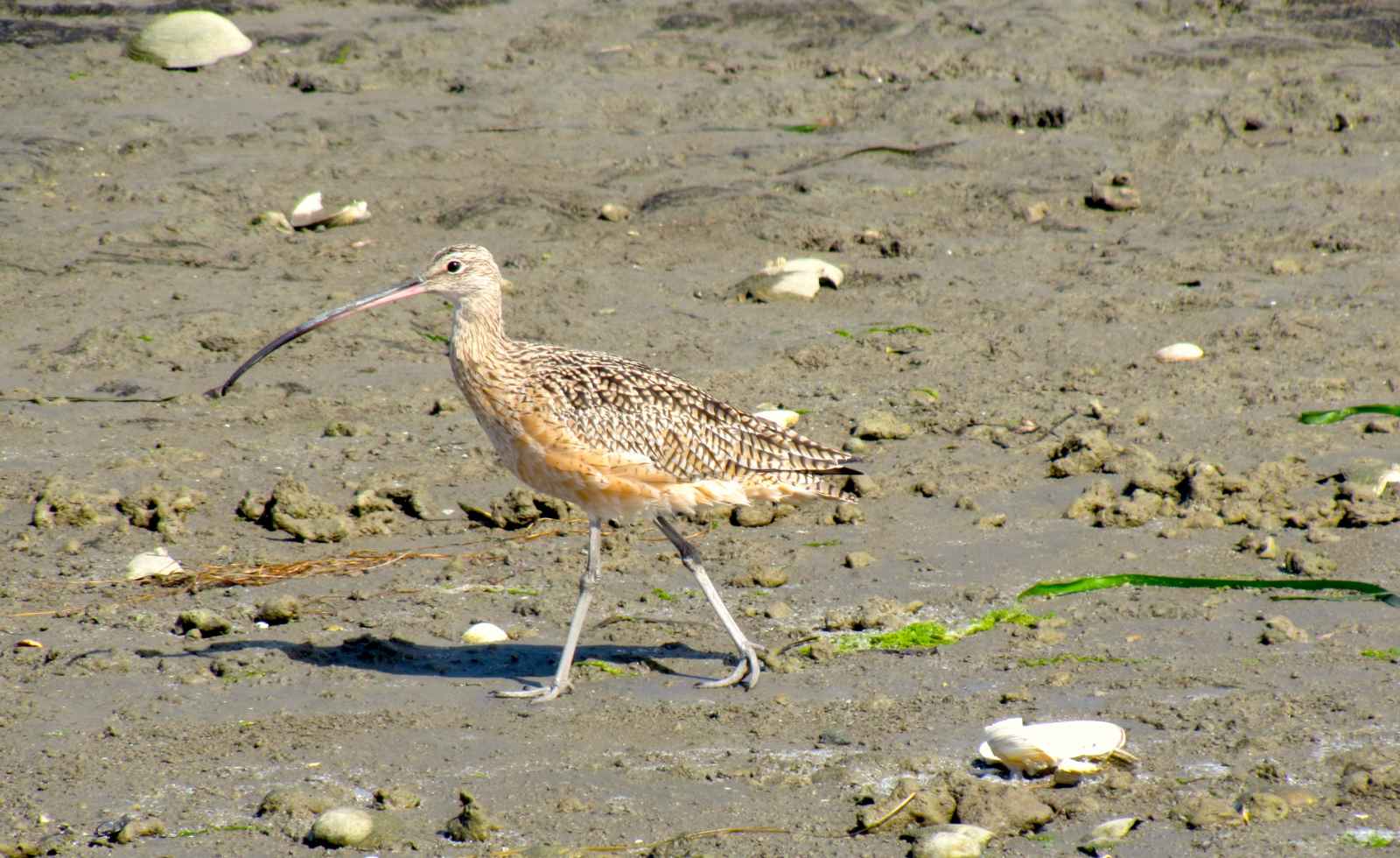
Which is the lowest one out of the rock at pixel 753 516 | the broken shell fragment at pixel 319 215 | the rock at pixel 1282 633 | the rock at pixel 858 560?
the broken shell fragment at pixel 319 215

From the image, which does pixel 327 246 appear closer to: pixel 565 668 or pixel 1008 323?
pixel 1008 323

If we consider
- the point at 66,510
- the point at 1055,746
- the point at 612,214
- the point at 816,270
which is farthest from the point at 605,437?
the point at 612,214

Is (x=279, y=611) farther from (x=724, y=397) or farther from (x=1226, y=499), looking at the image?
(x=1226, y=499)

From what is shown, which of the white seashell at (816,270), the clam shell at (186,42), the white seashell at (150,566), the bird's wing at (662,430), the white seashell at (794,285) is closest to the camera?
the bird's wing at (662,430)

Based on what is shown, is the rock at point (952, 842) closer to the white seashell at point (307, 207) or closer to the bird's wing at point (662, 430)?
the bird's wing at point (662, 430)

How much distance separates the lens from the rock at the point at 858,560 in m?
6.79

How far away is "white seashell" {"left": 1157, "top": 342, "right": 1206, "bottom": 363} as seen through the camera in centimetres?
900

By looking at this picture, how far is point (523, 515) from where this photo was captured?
733cm

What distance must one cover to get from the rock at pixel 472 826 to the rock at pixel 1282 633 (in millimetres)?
2829

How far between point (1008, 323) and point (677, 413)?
13.2 feet

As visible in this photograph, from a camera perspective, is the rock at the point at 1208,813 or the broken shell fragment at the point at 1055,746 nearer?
the rock at the point at 1208,813

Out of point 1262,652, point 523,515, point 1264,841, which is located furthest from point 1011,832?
point 523,515

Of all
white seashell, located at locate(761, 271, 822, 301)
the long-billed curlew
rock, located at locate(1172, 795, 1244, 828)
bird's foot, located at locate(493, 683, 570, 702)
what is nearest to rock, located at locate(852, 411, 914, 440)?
the long-billed curlew

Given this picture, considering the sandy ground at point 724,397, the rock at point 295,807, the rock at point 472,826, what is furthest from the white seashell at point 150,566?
the rock at point 472,826
